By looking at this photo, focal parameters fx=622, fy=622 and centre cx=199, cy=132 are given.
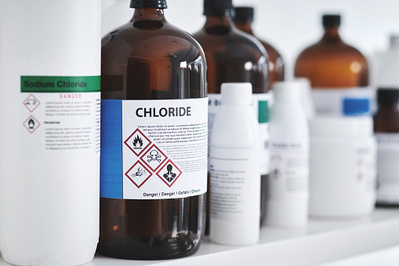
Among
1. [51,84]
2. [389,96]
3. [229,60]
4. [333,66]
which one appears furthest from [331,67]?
[51,84]

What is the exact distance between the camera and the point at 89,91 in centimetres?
57

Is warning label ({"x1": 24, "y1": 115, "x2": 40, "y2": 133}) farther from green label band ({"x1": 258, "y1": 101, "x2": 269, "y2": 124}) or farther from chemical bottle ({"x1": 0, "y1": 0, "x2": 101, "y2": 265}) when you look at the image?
green label band ({"x1": 258, "y1": 101, "x2": 269, "y2": 124})

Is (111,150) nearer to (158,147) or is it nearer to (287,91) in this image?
(158,147)

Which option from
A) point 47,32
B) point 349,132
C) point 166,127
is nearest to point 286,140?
point 349,132

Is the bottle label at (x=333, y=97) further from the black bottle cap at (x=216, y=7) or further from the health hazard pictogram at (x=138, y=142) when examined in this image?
the health hazard pictogram at (x=138, y=142)

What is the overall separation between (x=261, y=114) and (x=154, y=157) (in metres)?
0.18

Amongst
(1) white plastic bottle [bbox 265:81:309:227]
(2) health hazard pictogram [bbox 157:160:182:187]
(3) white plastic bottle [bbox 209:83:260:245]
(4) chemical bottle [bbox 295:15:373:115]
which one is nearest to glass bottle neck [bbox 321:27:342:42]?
(4) chemical bottle [bbox 295:15:373:115]

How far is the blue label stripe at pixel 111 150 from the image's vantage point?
1.93ft

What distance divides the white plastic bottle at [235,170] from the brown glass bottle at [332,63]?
337 millimetres

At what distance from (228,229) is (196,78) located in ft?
0.56

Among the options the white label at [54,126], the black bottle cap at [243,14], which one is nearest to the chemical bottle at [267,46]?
the black bottle cap at [243,14]

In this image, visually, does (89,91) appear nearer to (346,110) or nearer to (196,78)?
(196,78)

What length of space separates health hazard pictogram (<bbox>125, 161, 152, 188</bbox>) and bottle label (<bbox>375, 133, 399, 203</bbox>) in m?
0.43

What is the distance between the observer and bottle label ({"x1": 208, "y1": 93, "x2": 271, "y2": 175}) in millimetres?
679
